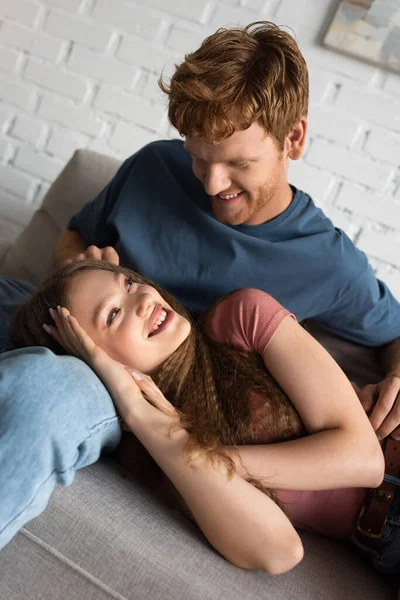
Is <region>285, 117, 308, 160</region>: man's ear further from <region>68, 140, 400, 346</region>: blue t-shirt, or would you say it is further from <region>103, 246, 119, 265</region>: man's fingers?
<region>103, 246, 119, 265</region>: man's fingers

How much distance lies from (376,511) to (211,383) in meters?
0.42

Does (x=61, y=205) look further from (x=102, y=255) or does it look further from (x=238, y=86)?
(x=238, y=86)

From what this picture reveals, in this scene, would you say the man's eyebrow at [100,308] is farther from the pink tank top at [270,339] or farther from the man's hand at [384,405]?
the man's hand at [384,405]

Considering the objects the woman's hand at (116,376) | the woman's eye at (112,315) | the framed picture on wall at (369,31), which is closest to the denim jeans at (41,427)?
the woman's hand at (116,376)

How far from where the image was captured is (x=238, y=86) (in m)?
1.42

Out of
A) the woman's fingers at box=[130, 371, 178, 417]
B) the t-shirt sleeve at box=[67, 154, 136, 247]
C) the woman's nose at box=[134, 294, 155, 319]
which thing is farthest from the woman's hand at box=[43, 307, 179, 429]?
the t-shirt sleeve at box=[67, 154, 136, 247]

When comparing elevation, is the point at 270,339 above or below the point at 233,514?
above

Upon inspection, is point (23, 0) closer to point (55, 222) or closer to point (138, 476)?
point (55, 222)

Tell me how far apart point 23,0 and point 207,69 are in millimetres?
1324

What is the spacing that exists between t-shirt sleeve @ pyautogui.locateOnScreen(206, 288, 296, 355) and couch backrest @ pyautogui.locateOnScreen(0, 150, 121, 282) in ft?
2.65

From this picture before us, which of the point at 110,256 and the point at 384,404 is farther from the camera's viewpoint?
the point at 110,256

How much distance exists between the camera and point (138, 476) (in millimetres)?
1345

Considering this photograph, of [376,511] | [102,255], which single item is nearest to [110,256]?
[102,255]

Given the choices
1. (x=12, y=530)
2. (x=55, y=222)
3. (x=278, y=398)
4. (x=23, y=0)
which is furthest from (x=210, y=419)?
(x=23, y=0)
